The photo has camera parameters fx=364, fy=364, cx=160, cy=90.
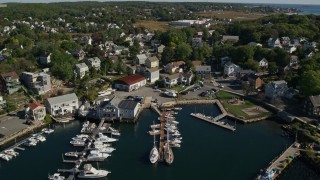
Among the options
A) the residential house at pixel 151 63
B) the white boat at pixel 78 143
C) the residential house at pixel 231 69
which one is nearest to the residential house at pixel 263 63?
the residential house at pixel 231 69

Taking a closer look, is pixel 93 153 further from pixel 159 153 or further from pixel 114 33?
pixel 114 33

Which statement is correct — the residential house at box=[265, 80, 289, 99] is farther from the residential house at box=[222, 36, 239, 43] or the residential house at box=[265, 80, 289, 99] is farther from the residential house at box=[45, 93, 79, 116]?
the residential house at box=[222, 36, 239, 43]

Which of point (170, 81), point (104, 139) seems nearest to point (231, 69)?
point (170, 81)

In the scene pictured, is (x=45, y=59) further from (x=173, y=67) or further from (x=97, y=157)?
(x=97, y=157)

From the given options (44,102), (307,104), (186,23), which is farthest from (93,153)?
(186,23)

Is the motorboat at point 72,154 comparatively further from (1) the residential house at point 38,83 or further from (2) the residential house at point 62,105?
(1) the residential house at point 38,83

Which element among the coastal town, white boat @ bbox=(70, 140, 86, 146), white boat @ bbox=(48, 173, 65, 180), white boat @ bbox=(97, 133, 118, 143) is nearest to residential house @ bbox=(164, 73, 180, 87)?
the coastal town

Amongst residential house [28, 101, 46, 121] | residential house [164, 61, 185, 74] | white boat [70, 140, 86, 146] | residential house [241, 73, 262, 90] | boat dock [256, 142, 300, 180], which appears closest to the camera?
boat dock [256, 142, 300, 180]
